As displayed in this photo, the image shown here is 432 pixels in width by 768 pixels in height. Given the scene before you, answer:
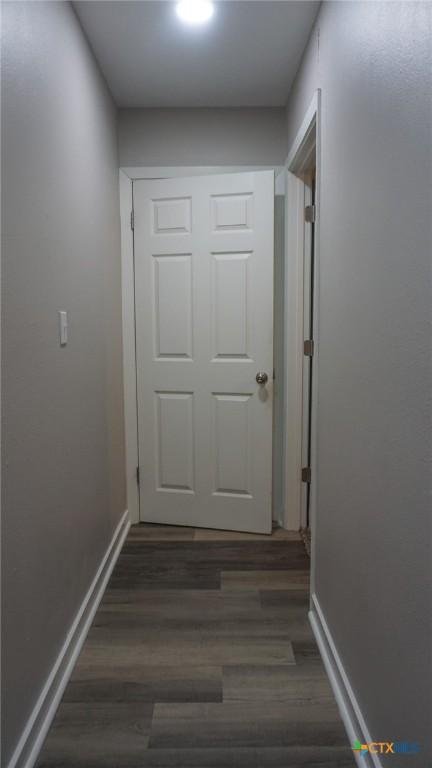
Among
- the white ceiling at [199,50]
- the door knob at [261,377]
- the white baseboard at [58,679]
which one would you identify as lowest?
the white baseboard at [58,679]

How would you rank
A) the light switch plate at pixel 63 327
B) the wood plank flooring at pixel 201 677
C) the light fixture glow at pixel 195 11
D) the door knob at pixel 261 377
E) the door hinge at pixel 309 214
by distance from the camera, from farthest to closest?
the door knob at pixel 261 377 → the door hinge at pixel 309 214 → the light fixture glow at pixel 195 11 → the light switch plate at pixel 63 327 → the wood plank flooring at pixel 201 677

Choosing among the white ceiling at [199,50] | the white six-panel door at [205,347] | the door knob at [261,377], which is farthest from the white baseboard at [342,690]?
the white ceiling at [199,50]

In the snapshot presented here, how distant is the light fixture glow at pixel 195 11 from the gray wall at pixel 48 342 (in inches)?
15.9

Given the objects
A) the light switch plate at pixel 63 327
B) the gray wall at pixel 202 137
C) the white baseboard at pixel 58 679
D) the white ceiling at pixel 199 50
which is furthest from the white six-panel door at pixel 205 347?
the light switch plate at pixel 63 327

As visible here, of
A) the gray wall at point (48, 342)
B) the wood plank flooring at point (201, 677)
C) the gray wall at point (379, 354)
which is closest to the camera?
the gray wall at point (379, 354)

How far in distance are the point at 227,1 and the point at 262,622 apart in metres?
2.37

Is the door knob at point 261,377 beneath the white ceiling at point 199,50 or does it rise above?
beneath

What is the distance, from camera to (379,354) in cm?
121

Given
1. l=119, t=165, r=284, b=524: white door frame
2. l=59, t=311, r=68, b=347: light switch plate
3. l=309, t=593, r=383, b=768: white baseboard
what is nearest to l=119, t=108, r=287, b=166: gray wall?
l=119, t=165, r=284, b=524: white door frame

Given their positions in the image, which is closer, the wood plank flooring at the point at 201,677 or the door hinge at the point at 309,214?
the wood plank flooring at the point at 201,677

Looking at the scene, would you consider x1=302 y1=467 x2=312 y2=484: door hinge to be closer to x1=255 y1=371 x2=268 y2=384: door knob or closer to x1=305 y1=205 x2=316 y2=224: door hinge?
x1=255 y1=371 x2=268 y2=384: door knob

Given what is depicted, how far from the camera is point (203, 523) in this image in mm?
2926

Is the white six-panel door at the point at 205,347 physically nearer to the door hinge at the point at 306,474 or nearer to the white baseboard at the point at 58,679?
the door hinge at the point at 306,474

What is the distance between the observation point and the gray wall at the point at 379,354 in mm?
973
